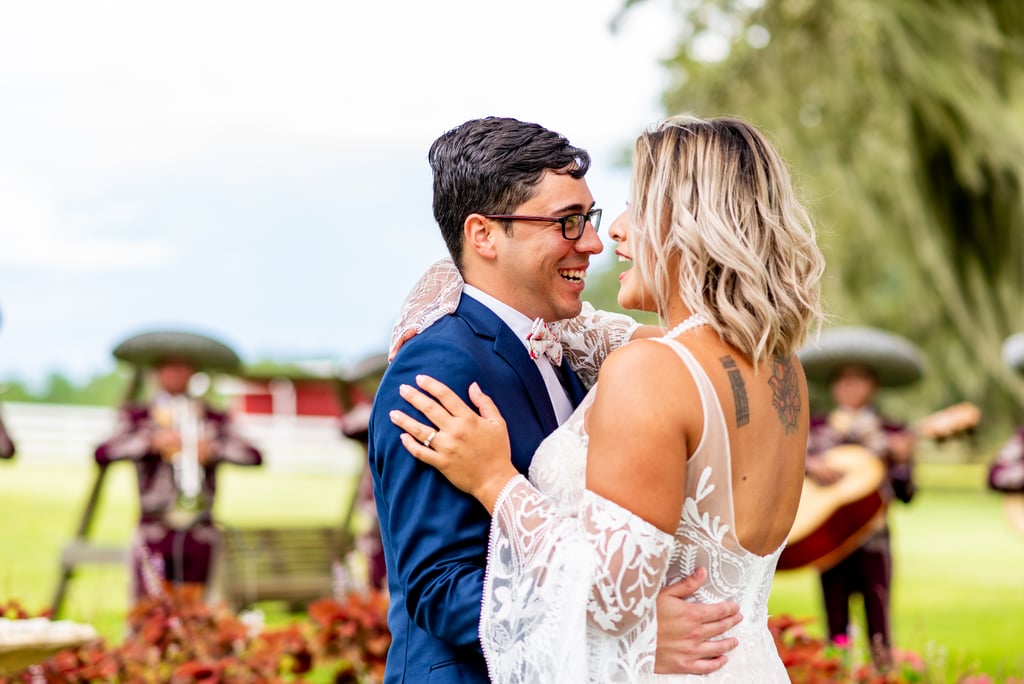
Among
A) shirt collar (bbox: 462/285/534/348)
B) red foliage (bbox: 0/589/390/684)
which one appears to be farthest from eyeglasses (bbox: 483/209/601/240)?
red foliage (bbox: 0/589/390/684)

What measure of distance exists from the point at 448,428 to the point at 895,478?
7.08m

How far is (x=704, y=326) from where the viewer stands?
2514mm

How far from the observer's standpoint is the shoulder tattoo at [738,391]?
2.45m

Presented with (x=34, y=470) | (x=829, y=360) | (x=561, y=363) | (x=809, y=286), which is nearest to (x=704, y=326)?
(x=809, y=286)

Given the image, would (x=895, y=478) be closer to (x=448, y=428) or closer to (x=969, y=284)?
(x=969, y=284)

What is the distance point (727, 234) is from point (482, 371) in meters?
0.63

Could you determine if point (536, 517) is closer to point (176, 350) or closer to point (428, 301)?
point (428, 301)

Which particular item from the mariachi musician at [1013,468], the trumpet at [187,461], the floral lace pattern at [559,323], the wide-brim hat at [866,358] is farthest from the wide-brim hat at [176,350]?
the floral lace pattern at [559,323]

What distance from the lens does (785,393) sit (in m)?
2.60

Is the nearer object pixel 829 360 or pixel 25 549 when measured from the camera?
pixel 829 360

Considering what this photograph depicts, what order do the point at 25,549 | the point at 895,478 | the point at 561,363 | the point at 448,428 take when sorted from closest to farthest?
the point at 448,428 < the point at 561,363 < the point at 895,478 < the point at 25,549

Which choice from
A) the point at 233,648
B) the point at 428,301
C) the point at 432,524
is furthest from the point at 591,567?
the point at 233,648

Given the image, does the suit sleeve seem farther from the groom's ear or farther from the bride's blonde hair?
the bride's blonde hair

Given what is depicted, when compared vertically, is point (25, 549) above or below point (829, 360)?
below
